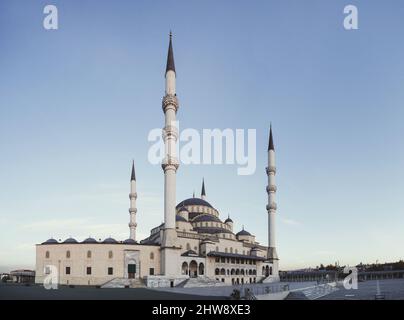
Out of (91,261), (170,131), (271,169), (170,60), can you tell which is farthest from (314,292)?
(170,60)

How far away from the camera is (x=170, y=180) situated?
1850 inches

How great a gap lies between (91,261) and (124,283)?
246 inches

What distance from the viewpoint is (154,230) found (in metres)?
68.3

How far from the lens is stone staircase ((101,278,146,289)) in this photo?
43.1 metres

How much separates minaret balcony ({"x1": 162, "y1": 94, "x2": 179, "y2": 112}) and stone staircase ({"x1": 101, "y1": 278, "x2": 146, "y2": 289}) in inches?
885

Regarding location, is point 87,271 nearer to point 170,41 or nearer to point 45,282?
point 45,282

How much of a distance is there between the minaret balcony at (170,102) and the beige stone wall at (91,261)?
19.0m

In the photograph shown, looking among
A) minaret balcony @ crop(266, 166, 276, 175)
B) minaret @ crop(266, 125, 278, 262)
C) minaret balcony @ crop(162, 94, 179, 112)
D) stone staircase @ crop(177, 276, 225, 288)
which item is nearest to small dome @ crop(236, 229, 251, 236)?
minaret @ crop(266, 125, 278, 262)

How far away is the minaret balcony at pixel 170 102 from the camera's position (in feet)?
160
